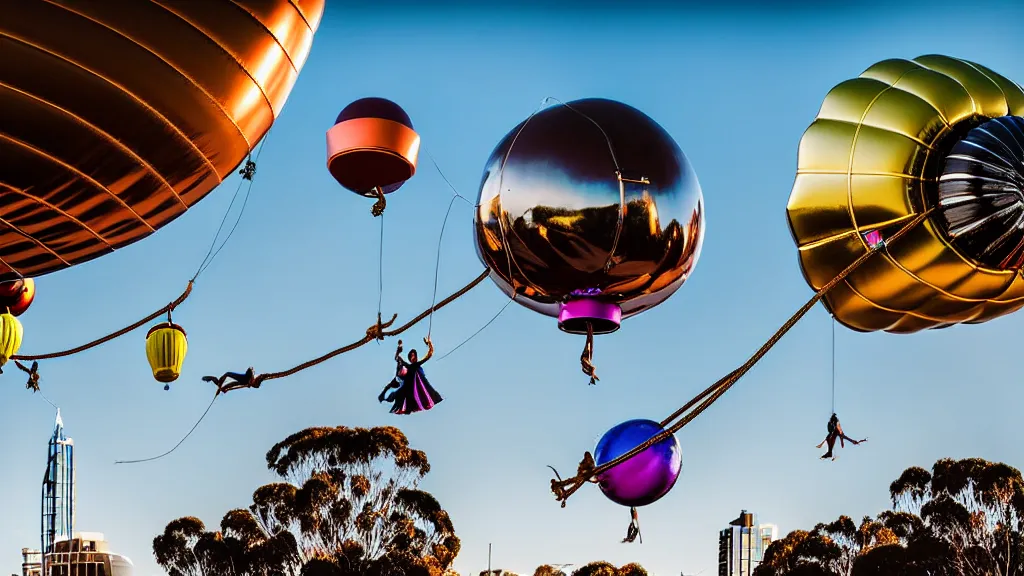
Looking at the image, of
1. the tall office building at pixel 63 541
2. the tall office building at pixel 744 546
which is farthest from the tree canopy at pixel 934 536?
the tall office building at pixel 63 541

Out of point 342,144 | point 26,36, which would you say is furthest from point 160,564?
point 26,36

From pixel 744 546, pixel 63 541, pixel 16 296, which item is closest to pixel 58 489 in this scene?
pixel 63 541

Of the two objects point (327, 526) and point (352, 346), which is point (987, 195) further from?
point (327, 526)

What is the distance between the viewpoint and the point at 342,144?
7.32 m

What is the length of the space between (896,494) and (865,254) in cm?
3103

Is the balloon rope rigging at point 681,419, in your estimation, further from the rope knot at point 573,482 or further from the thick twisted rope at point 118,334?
the thick twisted rope at point 118,334

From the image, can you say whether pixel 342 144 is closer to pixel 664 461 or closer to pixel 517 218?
pixel 517 218

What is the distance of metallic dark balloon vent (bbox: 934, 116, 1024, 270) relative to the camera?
5.89 m

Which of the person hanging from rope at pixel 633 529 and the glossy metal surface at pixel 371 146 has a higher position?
the glossy metal surface at pixel 371 146

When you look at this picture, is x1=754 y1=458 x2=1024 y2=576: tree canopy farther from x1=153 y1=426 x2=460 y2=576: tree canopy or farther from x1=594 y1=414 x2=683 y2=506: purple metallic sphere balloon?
x1=594 y1=414 x2=683 y2=506: purple metallic sphere balloon

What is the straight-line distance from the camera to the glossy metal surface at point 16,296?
9484 millimetres

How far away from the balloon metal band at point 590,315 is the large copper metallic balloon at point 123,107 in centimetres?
147

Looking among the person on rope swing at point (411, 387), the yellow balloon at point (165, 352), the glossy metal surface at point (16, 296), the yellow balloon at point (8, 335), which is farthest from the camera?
the yellow balloon at point (165, 352)

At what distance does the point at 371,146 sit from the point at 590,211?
2.08 m
